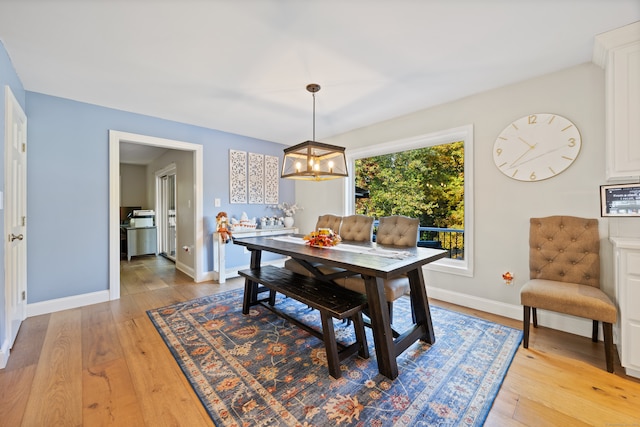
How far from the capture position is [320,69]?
2.36 m

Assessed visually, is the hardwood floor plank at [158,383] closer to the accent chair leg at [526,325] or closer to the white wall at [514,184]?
the accent chair leg at [526,325]

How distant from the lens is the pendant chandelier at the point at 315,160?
95.3 inches

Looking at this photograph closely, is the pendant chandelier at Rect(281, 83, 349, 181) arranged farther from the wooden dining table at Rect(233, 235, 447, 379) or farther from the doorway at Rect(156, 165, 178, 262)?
the doorway at Rect(156, 165, 178, 262)

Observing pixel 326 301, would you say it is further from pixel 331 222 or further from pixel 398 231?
pixel 331 222

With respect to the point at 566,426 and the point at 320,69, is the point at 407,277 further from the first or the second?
the point at 320,69

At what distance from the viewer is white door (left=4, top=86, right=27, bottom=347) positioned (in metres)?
2.03

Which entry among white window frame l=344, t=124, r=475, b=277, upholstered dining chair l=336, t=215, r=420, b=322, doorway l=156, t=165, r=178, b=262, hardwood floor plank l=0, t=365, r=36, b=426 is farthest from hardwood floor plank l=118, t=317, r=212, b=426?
doorway l=156, t=165, r=178, b=262

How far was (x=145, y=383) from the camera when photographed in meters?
1.69

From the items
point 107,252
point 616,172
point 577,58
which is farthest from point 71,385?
point 577,58

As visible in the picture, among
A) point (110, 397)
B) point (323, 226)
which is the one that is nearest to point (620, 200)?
point (323, 226)

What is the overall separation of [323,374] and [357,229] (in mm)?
1646

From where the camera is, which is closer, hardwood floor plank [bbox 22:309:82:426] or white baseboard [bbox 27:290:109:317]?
hardwood floor plank [bbox 22:309:82:426]

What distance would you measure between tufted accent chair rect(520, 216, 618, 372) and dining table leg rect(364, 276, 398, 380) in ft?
4.00

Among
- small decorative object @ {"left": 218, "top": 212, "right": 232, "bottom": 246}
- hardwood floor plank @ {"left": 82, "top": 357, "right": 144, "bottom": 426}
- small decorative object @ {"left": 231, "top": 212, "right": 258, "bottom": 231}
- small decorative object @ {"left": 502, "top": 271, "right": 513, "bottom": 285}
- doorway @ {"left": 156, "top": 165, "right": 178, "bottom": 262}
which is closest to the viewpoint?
hardwood floor plank @ {"left": 82, "top": 357, "right": 144, "bottom": 426}
